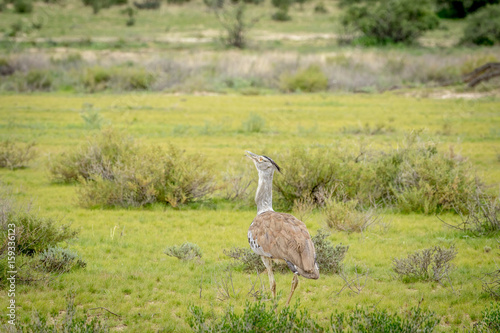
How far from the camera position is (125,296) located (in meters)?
7.48

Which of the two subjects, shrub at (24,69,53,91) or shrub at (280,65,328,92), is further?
shrub at (280,65,328,92)

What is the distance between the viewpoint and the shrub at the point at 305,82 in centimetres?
3447

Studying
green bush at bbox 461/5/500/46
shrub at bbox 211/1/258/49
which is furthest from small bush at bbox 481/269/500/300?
green bush at bbox 461/5/500/46

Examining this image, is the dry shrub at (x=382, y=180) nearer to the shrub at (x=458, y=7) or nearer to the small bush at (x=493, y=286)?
the small bush at (x=493, y=286)

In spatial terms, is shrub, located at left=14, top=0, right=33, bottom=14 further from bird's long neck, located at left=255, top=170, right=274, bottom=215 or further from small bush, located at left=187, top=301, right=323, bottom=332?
small bush, located at left=187, top=301, right=323, bottom=332

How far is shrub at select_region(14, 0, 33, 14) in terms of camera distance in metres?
60.1

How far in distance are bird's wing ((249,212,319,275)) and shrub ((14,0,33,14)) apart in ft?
204

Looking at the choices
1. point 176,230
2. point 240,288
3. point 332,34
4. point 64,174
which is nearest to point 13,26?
point 332,34

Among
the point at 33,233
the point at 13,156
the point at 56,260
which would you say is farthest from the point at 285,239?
the point at 13,156

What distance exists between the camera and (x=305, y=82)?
113 feet

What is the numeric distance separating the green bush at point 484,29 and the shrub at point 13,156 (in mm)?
46059

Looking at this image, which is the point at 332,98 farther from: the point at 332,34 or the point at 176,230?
the point at 332,34

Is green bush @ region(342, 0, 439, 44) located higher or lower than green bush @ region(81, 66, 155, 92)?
higher

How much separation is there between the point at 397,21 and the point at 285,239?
4844 centimetres
